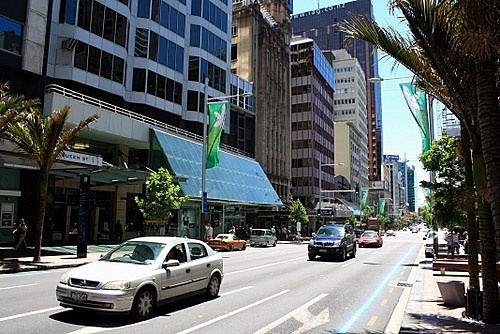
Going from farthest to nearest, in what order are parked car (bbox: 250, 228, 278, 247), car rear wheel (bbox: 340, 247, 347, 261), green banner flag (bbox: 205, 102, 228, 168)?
parked car (bbox: 250, 228, 278, 247) → green banner flag (bbox: 205, 102, 228, 168) → car rear wheel (bbox: 340, 247, 347, 261)

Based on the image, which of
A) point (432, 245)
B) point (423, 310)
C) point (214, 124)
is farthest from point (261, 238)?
point (423, 310)

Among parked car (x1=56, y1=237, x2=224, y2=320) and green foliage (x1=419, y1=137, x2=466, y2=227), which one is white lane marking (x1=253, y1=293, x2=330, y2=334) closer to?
parked car (x1=56, y1=237, x2=224, y2=320)

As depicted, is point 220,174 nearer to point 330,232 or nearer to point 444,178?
point 330,232

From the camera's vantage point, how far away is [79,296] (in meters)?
7.54

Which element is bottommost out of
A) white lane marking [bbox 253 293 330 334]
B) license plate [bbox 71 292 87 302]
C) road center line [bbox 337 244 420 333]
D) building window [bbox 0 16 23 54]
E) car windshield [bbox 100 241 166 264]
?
road center line [bbox 337 244 420 333]

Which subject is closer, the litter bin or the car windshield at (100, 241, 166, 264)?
the car windshield at (100, 241, 166, 264)

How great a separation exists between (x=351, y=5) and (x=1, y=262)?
201383mm

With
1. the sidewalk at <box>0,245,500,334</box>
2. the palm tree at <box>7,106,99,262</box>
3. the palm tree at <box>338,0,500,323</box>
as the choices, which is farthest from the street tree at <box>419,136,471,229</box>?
the palm tree at <box>7,106,99,262</box>

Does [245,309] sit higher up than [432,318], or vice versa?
[432,318]

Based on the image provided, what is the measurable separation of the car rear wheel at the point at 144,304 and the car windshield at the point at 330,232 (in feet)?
52.3

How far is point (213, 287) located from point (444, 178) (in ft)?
46.0

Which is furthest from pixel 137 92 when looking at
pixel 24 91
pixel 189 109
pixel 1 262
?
pixel 1 262

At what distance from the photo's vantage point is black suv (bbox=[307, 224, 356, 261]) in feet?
72.3

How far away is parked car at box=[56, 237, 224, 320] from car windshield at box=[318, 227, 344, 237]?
13.4 metres
